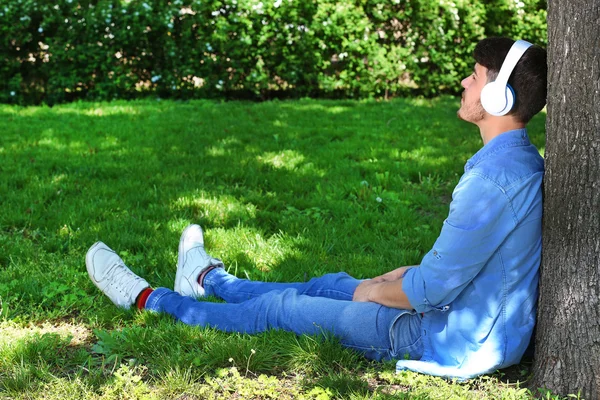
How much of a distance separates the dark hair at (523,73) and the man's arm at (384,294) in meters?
0.89

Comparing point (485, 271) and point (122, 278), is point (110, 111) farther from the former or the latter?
point (485, 271)

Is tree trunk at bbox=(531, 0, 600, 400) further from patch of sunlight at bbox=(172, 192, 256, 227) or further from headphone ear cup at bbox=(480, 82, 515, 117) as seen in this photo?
patch of sunlight at bbox=(172, 192, 256, 227)

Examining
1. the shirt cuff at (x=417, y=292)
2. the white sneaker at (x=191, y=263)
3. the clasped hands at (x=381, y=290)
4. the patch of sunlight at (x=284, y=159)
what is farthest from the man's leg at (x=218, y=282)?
the patch of sunlight at (x=284, y=159)

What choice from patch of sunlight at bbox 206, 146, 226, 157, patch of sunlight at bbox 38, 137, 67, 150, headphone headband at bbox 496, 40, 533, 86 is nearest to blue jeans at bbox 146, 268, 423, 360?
headphone headband at bbox 496, 40, 533, 86

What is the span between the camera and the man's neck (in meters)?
3.02

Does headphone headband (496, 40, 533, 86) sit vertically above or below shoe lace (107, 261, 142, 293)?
above

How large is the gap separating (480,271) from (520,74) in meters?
0.83

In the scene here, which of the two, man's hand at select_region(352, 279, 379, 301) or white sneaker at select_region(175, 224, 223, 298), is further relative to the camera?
white sneaker at select_region(175, 224, 223, 298)

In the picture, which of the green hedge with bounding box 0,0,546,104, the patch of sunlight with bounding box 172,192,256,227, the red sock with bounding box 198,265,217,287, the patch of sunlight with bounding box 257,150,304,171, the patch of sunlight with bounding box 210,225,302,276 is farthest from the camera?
the green hedge with bounding box 0,0,546,104

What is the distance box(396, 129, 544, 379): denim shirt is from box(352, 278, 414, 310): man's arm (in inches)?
3.1

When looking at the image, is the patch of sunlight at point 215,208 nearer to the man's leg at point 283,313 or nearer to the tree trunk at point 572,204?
the man's leg at point 283,313

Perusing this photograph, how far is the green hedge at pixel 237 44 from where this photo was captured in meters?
9.34

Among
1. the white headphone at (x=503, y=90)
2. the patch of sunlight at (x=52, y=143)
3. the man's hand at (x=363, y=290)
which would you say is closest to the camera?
the white headphone at (x=503, y=90)

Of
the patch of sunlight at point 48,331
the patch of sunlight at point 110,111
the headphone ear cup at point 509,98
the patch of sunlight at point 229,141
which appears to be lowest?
the patch of sunlight at point 48,331
